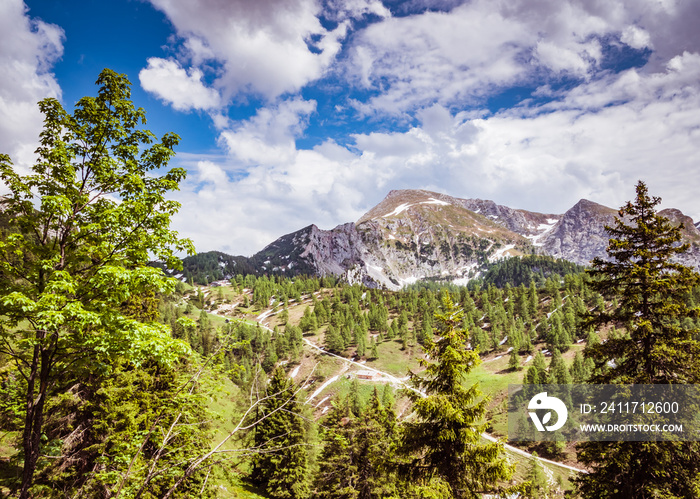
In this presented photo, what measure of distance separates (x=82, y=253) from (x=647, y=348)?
17638 mm

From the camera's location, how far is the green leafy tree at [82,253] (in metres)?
6.82

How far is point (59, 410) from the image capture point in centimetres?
1633

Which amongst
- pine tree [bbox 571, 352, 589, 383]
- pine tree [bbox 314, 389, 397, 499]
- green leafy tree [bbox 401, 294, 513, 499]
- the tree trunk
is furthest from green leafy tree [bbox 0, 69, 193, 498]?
pine tree [bbox 571, 352, 589, 383]

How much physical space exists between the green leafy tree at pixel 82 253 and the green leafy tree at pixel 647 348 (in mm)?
14201

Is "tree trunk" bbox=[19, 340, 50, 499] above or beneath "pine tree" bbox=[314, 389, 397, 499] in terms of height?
above

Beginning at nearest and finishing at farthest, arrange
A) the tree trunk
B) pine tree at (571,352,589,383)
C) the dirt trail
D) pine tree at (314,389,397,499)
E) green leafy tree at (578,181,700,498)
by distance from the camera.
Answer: the tree trunk
green leafy tree at (578,181,700,498)
pine tree at (314,389,397,499)
the dirt trail
pine tree at (571,352,589,383)

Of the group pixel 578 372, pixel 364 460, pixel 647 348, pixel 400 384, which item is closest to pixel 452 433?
pixel 647 348

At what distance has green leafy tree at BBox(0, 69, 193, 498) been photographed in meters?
6.82

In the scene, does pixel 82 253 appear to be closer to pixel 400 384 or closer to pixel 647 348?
pixel 647 348

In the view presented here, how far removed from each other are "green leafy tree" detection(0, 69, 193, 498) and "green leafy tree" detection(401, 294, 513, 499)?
332 inches

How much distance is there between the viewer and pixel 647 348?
1169cm

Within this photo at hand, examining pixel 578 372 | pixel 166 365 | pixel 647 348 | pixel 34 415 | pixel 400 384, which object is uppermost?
pixel 647 348

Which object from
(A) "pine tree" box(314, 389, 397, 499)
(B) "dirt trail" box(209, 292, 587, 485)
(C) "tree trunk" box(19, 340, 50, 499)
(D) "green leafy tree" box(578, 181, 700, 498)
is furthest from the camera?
(B) "dirt trail" box(209, 292, 587, 485)

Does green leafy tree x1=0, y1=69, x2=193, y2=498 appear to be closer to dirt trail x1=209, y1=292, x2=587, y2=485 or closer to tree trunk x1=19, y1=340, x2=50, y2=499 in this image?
tree trunk x1=19, y1=340, x2=50, y2=499
